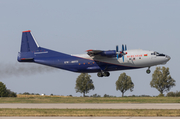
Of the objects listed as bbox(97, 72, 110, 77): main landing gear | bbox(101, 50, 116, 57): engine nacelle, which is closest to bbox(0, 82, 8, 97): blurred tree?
bbox(97, 72, 110, 77): main landing gear

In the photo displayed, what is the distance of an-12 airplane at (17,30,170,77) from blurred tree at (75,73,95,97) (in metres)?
42.5

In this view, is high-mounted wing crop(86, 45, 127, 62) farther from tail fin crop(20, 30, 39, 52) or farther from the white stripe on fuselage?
tail fin crop(20, 30, 39, 52)

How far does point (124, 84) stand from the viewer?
99625mm

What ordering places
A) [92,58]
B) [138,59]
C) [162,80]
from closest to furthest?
[138,59], [92,58], [162,80]

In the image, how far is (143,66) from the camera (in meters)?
50.8

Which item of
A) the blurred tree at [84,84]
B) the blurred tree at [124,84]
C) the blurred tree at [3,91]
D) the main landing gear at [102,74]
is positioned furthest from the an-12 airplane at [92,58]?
the blurred tree at [124,84]

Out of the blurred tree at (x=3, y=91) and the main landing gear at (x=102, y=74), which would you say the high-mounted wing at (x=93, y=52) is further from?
the blurred tree at (x=3, y=91)

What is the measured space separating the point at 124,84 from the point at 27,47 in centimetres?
4943

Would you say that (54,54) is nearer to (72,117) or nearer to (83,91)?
(72,117)

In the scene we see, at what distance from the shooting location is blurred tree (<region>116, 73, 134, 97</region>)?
Result: 98875mm

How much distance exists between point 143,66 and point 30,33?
23547mm

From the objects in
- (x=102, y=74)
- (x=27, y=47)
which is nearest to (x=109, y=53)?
(x=102, y=74)

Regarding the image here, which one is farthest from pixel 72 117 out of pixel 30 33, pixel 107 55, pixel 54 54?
pixel 30 33

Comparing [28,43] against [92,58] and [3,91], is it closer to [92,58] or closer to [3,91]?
[92,58]
